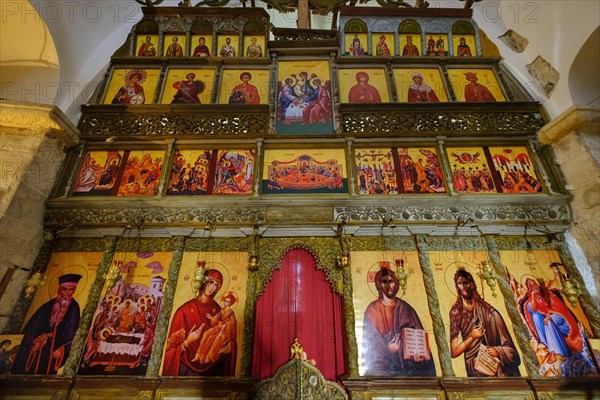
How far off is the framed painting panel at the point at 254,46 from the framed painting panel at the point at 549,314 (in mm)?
5504

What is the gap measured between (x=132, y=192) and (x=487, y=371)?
17.7 feet

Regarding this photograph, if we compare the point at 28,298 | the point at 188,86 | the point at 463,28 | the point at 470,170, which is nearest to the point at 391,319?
the point at 470,170

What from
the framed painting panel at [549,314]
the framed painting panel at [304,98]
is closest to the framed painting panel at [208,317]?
the framed painting panel at [304,98]

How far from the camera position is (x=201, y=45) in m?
6.53

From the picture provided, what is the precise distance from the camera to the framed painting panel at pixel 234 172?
5035mm

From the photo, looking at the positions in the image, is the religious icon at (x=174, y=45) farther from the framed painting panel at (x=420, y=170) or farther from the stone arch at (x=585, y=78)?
the stone arch at (x=585, y=78)

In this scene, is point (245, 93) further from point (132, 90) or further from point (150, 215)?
point (150, 215)

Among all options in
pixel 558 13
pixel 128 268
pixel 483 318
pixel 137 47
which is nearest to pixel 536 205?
pixel 483 318

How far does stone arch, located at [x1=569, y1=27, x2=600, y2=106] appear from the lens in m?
5.03

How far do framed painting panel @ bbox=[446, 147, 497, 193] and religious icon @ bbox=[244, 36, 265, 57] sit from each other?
159 inches

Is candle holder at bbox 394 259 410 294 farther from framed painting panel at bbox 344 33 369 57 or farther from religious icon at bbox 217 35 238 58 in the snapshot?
religious icon at bbox 217 35 238 58

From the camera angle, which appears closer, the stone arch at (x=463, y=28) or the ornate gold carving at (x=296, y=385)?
the ornate gold carving at (x=296, y=385)

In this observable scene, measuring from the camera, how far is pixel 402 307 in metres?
4.23

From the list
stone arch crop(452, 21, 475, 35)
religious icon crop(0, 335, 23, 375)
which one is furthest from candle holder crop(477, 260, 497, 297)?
religious icon crop(0, 335, 23, 375)
